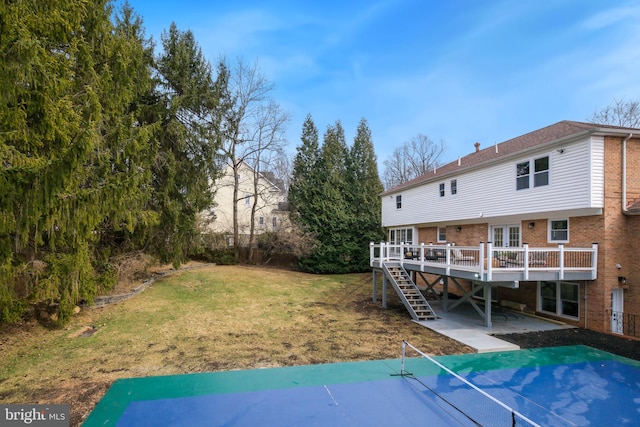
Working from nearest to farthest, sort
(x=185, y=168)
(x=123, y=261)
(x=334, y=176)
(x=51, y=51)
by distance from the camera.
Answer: (x=51, y=51)
(x=123, y=261)
(x=185, y=168)
(x=334, y=176)

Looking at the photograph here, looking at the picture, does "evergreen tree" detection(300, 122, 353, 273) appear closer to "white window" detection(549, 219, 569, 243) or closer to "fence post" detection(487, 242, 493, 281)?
"white window" detection(549, 219, 569, 243)

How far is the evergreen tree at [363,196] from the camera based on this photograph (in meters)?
27.2

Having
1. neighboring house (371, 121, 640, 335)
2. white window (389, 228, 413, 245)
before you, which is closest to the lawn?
neighboring house (371, 121, 640, 335)

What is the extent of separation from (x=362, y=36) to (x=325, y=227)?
45.9 ft

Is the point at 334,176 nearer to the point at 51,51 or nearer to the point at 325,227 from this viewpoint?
the point at 325,227

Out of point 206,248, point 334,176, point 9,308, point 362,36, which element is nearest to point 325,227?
point 334,176

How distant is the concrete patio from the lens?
30.8ft

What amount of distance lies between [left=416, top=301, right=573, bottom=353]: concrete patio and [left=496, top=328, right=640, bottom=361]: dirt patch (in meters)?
0.41

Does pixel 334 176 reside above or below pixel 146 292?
above

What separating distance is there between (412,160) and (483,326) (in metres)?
32.4

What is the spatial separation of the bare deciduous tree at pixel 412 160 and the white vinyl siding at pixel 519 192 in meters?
21.7

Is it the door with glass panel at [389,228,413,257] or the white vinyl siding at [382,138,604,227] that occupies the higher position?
the white vinyl siding at [382,138,604,227]

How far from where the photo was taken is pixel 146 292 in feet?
48.5

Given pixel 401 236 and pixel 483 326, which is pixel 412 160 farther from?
pixel 483 326
